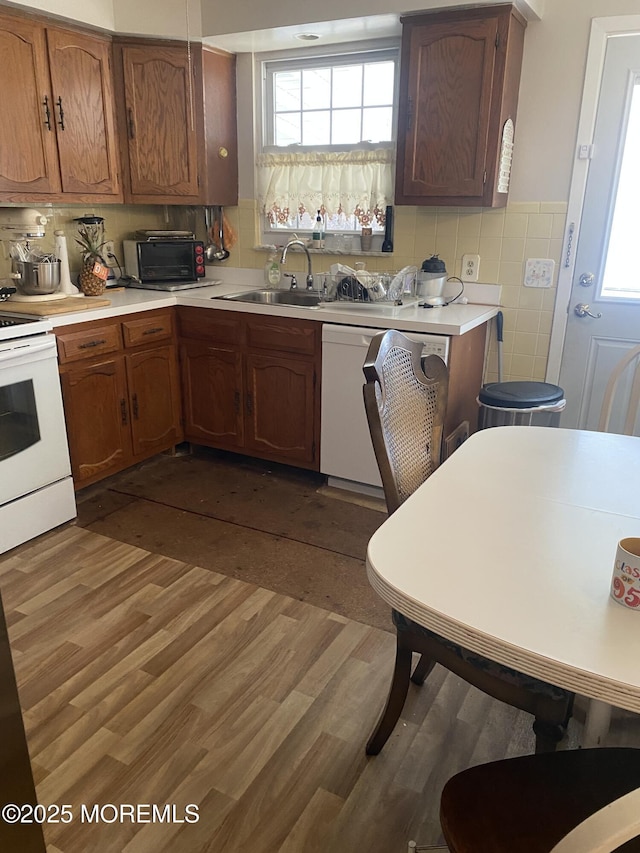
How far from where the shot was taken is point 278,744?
1.71 meters

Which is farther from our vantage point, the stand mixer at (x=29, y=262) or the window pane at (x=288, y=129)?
the window pane at (x=288, y=129)

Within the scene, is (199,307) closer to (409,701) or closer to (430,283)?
(430,283)

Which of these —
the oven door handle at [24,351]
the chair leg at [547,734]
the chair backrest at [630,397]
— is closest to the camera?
the chair leg at [547,734]

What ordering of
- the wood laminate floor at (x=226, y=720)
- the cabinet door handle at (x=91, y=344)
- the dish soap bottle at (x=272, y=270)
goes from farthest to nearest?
the dish soap bottle at (x=272, y=270) < the cabinet door handle at (x=91, y=344) < the wood laminate floor at (x=226, y=720)

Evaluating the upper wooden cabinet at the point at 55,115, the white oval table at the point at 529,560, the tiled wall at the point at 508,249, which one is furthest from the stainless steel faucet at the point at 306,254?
the white oval table at the point at 529,560

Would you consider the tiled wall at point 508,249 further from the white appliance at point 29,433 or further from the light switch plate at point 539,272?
the white appliance at point 29,433

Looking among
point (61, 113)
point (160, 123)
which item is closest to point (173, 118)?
point (160, 123)

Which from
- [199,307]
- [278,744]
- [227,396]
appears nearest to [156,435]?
[227,396]

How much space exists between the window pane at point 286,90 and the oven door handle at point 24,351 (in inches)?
76.5

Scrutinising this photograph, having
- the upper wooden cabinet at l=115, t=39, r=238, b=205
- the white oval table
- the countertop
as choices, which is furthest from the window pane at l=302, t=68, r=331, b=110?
the white oval table

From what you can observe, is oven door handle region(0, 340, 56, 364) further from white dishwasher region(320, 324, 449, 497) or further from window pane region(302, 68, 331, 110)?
window pane region(302, 68, 331, 110)

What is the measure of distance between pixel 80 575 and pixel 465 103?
8.40 feet

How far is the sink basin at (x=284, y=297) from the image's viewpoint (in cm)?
353

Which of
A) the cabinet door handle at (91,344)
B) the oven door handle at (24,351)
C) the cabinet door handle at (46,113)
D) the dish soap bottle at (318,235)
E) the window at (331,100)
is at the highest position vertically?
the window at (331,100)
